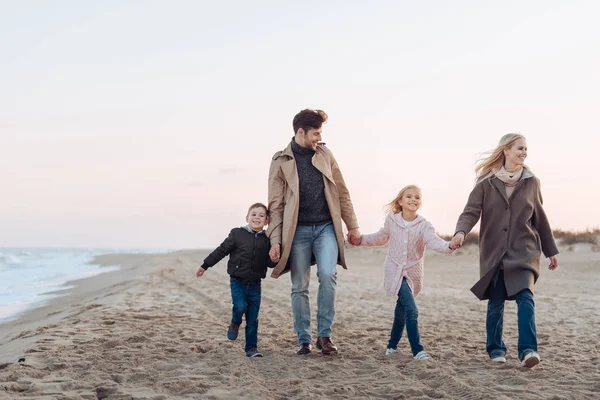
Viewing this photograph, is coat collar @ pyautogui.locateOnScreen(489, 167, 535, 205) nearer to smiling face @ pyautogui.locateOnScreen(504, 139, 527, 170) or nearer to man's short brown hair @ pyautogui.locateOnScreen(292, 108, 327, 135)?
smiling face @ pyautogui.locateOnScreen(504, 139, 527, 170)

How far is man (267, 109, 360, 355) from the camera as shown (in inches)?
225

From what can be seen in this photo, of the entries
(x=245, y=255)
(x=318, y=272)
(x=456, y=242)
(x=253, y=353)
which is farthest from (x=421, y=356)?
(x=245, y=255)


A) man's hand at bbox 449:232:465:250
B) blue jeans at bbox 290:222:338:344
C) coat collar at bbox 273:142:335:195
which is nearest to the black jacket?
blue jeans at bbox 290:222:338:344

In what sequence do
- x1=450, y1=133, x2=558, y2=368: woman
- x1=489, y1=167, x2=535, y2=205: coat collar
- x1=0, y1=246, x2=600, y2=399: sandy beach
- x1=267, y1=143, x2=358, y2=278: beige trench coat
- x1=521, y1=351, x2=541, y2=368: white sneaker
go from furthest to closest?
x1=267, y1=143, x2=358, y2=278: beige trench coat, x1=489, y1=167, x2=535, y2=205: coat collar, x1=450, y1=133, x2=558, y2=368: woman, x1=521, y1=351, x2=541, y2=368: white sneaker, x1=0, y1=246, x2=600, y2=399: sandy beach

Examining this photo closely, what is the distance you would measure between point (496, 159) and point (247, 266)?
8.12 feet

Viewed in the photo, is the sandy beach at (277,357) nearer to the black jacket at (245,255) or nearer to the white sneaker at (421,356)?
the white sneaker at (421,356)

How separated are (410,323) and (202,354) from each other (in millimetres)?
1921

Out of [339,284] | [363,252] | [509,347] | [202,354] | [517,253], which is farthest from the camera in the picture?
[363,252]

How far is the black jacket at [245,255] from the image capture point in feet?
19.0

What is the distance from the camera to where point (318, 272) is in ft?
18.8

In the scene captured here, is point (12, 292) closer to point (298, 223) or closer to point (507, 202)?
point (298, 223)

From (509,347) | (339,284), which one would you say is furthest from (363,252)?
(509,347)

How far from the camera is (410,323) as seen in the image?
5.50m

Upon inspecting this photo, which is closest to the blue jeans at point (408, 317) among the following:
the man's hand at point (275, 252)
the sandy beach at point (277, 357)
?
the sandy beach at point (277, 357)
